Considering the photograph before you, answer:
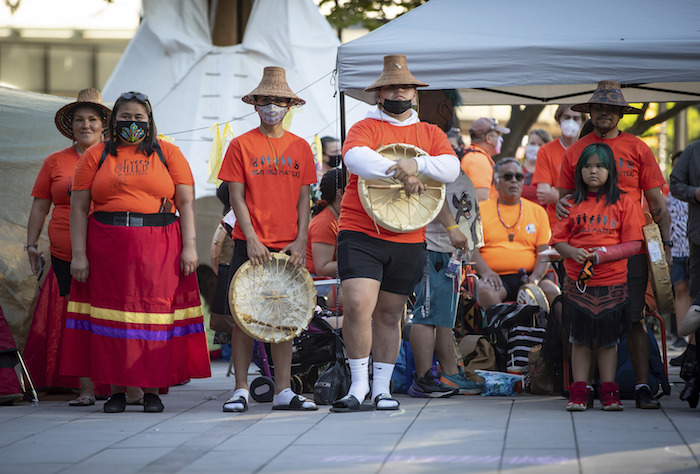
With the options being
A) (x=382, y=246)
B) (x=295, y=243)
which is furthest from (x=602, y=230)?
(x=295, y=243)

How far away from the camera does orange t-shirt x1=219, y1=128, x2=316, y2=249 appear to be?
21.5 ft

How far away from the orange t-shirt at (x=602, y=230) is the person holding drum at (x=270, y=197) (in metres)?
1.72

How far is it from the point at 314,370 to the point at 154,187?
188cm

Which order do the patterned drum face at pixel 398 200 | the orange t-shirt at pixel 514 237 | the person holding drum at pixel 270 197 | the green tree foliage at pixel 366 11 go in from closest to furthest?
the patterned drum face at pixel 398 200
the person holding drum at pixel 270 197
the orange t-shirt at pixel 514 237
the green tree foliage at pixel 366 11

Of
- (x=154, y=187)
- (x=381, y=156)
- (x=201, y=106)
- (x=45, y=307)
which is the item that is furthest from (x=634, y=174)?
(x=201, y=106)

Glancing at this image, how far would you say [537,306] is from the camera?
7824mm

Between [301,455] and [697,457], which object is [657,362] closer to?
[697,457]

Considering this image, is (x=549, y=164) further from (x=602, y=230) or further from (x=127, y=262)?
(x=127, y=262)

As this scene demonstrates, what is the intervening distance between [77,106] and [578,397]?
3.94 metres

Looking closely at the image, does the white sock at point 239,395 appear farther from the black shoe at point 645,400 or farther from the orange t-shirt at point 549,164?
the orange t-shirt at point 549,164

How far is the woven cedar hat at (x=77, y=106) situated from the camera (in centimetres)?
724

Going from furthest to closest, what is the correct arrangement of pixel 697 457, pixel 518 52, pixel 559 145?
pixel 559 145 < pixel 518 52 < pixel 697 457

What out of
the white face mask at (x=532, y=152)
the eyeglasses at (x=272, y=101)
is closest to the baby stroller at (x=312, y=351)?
the eyeglasses at (x=272, y=101)

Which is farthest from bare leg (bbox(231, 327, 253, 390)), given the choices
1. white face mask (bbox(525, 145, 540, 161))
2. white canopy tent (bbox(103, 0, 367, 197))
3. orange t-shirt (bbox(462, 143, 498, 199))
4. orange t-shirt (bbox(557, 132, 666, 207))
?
white face mask (bbox(525, 145, 540, 161))
